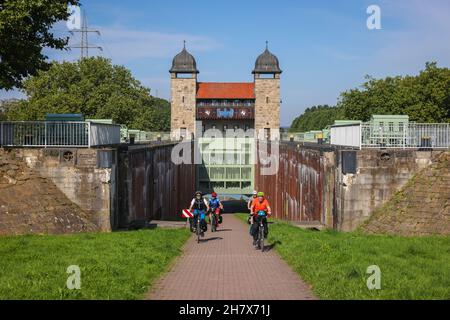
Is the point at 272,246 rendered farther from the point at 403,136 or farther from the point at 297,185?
the point at 297,185

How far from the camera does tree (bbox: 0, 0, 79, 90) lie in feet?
57.9

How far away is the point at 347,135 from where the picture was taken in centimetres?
2362

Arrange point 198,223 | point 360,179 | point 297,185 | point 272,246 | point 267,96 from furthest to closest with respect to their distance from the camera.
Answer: point 267,96 → point 297,185 → point 360,179 → point 198,223 → point 272,246

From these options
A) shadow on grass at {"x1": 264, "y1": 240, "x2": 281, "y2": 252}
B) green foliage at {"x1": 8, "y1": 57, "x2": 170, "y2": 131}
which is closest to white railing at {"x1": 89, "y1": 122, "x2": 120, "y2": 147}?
shadow on grass at {"x1": 264, "y1": 240, "x2": 281, "y2": 252}

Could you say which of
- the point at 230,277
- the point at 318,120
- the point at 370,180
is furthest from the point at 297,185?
the point at 318,120

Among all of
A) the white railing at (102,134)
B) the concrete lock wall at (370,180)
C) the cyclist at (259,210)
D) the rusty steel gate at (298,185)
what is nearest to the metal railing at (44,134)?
the white railing at (102,134)

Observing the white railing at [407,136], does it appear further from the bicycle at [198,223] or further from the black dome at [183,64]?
the black dome at [183,64]

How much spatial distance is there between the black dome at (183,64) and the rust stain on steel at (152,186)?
3020 centimetres

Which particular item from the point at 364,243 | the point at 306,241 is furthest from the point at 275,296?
the point at 364,243

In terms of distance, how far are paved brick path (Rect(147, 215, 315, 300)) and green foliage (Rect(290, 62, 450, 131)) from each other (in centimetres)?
4004

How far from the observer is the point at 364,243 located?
15.0 metres

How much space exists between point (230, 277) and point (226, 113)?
222 feet
